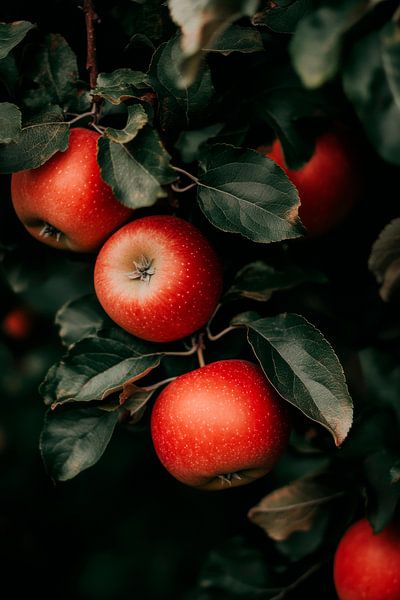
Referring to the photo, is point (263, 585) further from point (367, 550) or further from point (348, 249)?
point (348, 249)

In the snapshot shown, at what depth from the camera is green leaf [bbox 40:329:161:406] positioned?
85cm

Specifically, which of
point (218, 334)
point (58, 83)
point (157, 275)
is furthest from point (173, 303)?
point (58, 83)

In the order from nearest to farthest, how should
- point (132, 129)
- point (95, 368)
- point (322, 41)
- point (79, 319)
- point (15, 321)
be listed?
1. point (322, 41)
2. point (132, 129)
3. point (95, 368)
4. point (79, 319)
5. point (15, 321)

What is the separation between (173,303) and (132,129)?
22cm

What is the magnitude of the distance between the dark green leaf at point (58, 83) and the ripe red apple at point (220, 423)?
0.41 m

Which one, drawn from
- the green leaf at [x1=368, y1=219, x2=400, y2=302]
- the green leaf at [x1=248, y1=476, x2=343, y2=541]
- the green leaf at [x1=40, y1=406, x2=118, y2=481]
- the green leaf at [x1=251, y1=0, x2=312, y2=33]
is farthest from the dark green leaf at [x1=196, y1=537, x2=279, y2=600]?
the green leaf at [x1=251, y1=0, x2=312, y2=33]

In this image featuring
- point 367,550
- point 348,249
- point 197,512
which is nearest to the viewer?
point 367,550

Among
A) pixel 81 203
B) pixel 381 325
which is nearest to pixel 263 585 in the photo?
pixel 381 325

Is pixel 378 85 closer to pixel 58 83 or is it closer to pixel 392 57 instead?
pixel 392 57

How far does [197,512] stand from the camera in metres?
1.82

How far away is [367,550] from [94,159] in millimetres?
663

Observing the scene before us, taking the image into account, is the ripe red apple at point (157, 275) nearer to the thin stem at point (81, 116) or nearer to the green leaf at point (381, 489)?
the thin stem at point (81, 116)

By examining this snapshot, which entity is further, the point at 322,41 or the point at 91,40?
the point at 91,40

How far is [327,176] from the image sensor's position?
881 mm
